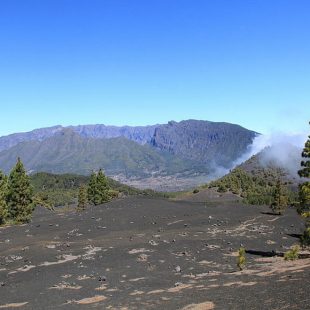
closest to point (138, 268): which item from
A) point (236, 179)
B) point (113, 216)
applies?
point (113, 216)

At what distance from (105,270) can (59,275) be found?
4.25 m

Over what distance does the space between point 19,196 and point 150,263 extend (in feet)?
161

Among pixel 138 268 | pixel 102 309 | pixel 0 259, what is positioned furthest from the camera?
pixel 0 259

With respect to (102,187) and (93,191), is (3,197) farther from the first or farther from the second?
(93,191)

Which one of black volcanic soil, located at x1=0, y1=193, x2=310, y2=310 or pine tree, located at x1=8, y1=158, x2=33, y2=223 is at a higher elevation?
pine tree, located at x1=8, y1=158, x2=33, y2=223

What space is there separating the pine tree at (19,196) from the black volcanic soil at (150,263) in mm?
10919

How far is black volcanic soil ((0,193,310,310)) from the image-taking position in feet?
89.9

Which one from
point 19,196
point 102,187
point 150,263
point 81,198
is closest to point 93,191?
point 102,187

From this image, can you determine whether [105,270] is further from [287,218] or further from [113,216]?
[287,218]

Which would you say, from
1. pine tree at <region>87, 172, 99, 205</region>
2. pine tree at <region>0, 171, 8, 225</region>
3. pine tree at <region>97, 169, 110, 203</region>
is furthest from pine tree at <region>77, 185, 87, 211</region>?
pine tree at <region>0, 171, 8, 225</region>

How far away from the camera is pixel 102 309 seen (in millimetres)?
26766

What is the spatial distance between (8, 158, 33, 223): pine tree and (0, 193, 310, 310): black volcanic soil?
1092 cm

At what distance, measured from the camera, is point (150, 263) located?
142 ft

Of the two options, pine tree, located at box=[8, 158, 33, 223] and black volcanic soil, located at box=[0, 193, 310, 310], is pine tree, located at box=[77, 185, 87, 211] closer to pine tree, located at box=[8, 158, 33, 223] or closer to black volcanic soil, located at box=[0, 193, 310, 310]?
A: pine tree, located at box=[8, 158, 33, 223]
